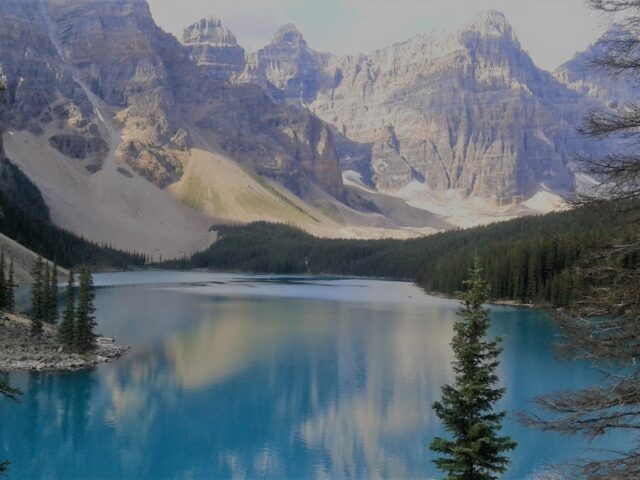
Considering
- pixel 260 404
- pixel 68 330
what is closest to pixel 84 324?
pixel 68 330

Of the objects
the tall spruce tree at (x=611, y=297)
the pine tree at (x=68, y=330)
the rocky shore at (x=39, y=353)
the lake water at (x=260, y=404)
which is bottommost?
the lake water at (x=260, y=404)

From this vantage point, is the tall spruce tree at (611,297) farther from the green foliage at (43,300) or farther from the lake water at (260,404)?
the green foliage at (43,300)

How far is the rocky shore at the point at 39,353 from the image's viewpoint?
1677 inches

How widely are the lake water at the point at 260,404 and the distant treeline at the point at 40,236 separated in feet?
207

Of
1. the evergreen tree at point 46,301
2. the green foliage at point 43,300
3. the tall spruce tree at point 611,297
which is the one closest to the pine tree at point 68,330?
the green foliage at point 43,300

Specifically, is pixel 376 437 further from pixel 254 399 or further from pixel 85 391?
pixel 85 391

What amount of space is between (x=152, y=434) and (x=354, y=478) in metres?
10.7

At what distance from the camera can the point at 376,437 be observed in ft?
103

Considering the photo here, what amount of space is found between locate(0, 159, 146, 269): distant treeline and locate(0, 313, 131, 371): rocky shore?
60.0 metres

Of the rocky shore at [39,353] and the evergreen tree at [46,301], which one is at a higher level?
the evergreen tree at [46,301]

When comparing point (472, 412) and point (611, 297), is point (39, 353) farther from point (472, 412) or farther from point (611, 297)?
point (611, 297)

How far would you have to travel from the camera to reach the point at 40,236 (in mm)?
141875

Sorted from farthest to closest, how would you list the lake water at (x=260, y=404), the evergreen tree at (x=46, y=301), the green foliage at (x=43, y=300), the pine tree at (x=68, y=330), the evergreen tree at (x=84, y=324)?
the evergreen tree at (x=46, y=301), the green foliage at (x=43, y=300), the evergreen tree at (x=84, y=324), the pine tree at (x=68, y=330), the lake water at (x=260, y=404)

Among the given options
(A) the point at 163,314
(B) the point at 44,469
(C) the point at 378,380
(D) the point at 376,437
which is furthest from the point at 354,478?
(A) the point at 163,314
